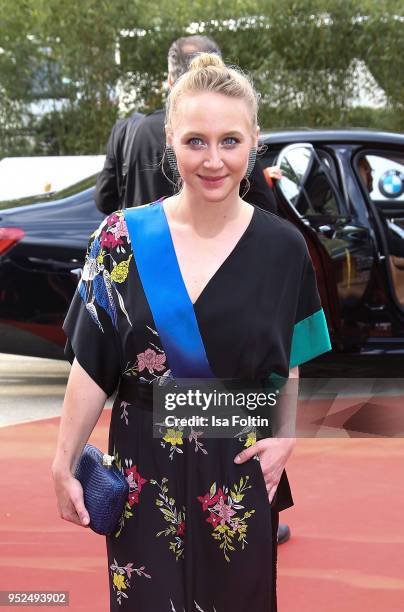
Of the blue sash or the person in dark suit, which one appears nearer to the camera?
the blue sash

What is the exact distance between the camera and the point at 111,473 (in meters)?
2.39

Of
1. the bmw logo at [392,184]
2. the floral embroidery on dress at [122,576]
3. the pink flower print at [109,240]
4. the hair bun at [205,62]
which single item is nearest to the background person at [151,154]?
the hair bun at [205,62]

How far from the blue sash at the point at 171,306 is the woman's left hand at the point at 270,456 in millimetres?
175

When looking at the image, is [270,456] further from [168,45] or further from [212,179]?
[168,45]

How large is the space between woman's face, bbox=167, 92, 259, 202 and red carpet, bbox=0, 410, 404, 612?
1.92 m

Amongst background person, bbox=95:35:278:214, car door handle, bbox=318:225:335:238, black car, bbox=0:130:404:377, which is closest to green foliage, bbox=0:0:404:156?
black car, bbox=0:130:404:377

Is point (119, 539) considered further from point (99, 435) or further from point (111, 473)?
point (99, 435)

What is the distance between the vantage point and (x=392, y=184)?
270 inches

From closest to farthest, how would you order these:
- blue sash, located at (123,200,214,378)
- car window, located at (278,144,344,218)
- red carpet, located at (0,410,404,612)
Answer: blue sash, located at (123,200,214,378)
red carpet, located at (0,410,404,612)
car window, located at (278,144,344,218)

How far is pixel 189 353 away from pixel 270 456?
28 centimetres

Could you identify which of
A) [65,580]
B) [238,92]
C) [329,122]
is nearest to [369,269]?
[65,580]

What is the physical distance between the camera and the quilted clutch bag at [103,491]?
2.36m

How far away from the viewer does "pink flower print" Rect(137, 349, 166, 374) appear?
7.68 feet

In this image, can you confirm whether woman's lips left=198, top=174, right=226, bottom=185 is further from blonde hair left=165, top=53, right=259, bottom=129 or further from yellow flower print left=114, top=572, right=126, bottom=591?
yellow flower print left=114, top=572, right=126, bottom=591
